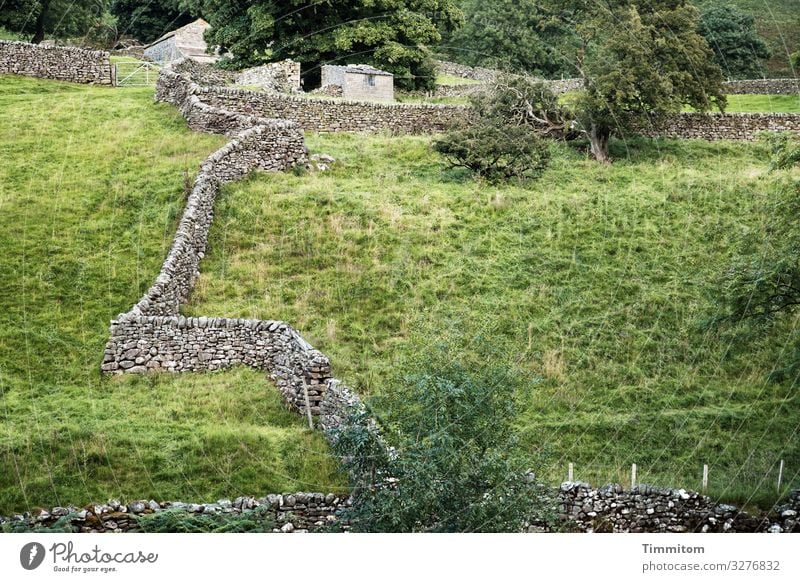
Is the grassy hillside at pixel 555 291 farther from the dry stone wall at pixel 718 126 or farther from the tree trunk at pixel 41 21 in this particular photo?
the tree trunk at pixel 41 21

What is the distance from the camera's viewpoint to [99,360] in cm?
2325

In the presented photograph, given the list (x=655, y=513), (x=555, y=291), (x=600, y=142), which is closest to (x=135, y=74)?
(x=600, y=142)

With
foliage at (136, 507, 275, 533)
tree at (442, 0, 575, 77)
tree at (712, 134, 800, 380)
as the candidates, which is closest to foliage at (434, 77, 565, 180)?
tree at (712, 134, 800, 380)

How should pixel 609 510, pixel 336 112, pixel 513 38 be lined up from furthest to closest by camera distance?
1. pixel 513 38
2. pixel 336 112
3. pixel 609 510

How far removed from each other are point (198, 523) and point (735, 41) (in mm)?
48902

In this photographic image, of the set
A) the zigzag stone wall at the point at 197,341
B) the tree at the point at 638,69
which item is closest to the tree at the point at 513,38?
the tree at the point at 638,69

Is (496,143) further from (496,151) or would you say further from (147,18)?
(147,18)

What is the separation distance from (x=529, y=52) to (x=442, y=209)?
3137 cm

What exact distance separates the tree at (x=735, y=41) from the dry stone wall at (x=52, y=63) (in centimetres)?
2696

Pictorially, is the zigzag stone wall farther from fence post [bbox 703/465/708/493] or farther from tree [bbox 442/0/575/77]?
tree [bbox 442/0/575/77]

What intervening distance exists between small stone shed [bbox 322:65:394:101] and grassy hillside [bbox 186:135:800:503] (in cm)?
835

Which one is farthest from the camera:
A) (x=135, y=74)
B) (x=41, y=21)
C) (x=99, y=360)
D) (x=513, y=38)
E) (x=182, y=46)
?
(x=513, y=38)

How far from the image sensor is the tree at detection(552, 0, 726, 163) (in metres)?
39.1

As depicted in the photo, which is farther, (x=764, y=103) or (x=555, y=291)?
(x=764, y=103)
